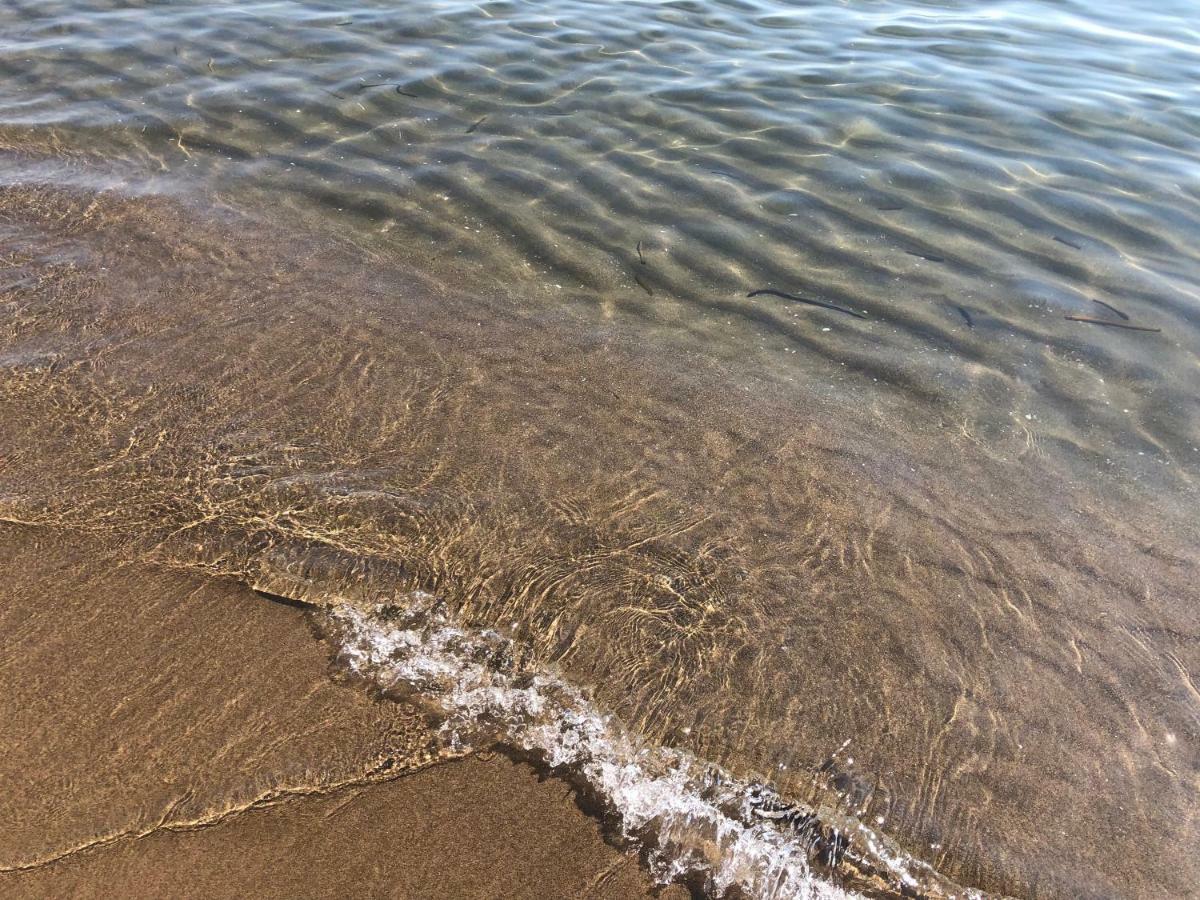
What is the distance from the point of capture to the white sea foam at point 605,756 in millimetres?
Answer: 2188

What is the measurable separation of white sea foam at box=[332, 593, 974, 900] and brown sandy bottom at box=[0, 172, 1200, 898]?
8 cm

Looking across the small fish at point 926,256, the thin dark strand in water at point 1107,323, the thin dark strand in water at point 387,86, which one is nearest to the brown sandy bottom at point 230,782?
the thin dark strand in water at point 1107,323

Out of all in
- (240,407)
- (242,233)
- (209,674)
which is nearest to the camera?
(209,674)

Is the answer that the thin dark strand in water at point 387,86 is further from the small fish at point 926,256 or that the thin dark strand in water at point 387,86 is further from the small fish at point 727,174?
the small fish at point 926,256

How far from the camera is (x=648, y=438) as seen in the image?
358cm

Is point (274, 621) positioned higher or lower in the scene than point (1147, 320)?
lower

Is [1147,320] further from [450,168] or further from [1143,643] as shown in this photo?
[450,168]

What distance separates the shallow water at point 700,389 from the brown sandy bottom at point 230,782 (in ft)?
0.78

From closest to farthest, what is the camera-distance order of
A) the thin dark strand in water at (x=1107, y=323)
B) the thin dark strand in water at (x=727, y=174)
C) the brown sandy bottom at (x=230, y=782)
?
the brown sandy bottom at (x=230, y=782) < the thin dark strand in water at (x=1107, y=323) < the thin dark strand in water at (x=727, y=174)

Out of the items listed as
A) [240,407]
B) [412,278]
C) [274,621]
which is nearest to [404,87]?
[412,278]

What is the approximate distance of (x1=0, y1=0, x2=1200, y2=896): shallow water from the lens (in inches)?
102

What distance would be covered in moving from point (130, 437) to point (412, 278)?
5.83 feet

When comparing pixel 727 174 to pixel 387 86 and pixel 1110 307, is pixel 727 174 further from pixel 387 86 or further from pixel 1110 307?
pixel 387 86

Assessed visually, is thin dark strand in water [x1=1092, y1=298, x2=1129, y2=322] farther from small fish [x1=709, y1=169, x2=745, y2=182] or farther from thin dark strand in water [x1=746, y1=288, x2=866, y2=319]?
small fish [x1=709, y1=169, x2=745, y2=182]
